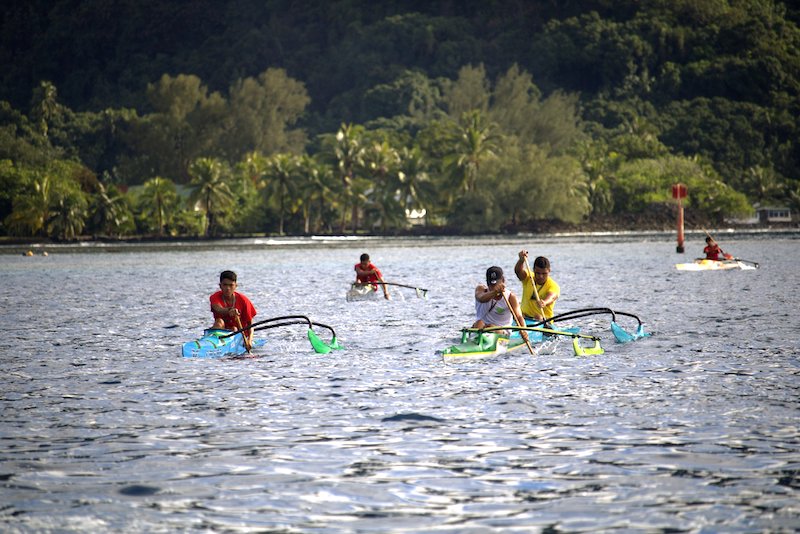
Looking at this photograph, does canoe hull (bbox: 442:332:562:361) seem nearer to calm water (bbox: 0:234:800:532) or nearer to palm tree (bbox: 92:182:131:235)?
calm water (bbox: 0:234:800:532)

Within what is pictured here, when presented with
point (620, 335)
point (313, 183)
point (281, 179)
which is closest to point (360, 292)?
point (620, 335)

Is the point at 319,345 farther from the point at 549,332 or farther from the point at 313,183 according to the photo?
the point at 313,183

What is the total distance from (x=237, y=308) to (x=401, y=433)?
885cm

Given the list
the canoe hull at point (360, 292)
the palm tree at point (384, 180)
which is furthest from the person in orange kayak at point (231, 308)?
the palm tree at point (384, 180)

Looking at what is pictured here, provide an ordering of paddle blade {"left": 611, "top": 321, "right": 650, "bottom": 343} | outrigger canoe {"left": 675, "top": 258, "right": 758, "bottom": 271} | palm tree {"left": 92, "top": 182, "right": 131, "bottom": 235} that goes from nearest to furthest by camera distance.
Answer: paddle blade {"left": 611, "top": 321, "right": 650, "bottom": 343} → outrigger canoe {"left": 675, "top": 258, "right": 758, "bottom": 271} → palm tree {"left": 92, "top": 182, "right": 131, "bottom": 235}

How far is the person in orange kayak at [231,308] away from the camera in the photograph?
22.2m

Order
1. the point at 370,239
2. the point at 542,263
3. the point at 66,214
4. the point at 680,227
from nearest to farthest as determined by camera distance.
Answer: the point at 542,263 → the point at 680,227 → the point at 66,214 → the point at 370,239

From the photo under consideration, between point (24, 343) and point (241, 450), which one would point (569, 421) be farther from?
point (24, 343)

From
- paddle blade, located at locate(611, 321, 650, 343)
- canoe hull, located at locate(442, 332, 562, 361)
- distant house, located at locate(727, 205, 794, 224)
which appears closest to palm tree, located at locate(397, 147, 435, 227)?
distant house, located at locate(727, 205, 794, 224)

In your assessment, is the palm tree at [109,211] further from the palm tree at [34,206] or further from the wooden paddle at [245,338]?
the wooden paddle at [245,338]

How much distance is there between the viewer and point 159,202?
143 metres

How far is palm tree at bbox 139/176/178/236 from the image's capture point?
142375mm

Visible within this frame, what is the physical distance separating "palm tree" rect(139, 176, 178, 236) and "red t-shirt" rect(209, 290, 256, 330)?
12129 centimetres

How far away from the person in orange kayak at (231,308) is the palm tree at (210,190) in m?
122
